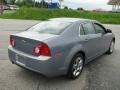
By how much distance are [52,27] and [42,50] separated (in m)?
1.18

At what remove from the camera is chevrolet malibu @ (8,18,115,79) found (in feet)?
→ 14.6

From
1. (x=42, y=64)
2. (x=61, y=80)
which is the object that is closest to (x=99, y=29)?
(x=61, y=80)

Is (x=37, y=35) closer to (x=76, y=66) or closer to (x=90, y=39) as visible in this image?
(x=76, y=66)

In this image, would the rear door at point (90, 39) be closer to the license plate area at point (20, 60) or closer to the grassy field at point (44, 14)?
the license plate area at point (20, 60)

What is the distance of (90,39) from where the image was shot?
5734 millimetres

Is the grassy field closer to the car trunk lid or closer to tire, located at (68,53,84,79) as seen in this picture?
tire, located at (68,53,84,79)

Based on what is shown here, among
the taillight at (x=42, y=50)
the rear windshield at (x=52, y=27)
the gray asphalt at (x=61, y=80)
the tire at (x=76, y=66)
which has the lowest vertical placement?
the gray asphalt at (x=61, y=80)

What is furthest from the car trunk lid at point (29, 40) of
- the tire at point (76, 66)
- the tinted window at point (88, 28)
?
the tinted window at point (88, 28)

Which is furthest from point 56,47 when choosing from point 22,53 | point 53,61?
point 22,53

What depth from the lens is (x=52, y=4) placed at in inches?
1829

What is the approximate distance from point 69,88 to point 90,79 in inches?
31.2

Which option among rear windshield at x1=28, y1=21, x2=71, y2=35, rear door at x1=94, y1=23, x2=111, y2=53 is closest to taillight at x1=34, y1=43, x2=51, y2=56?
rear windshield at x1=28, y1=21, x2=71, y2=35

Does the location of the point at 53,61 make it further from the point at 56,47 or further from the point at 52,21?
the point at 52,21

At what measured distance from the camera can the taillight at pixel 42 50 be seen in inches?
173
